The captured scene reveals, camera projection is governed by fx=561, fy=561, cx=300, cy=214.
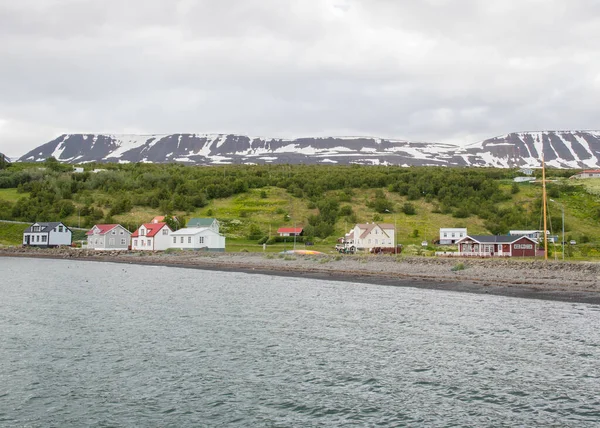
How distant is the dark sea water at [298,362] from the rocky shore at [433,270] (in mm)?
6147

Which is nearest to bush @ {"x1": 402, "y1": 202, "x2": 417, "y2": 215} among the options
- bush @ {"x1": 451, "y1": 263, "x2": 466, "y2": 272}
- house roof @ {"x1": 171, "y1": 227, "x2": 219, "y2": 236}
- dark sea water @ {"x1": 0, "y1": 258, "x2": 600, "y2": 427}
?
house roof @ {"x1": 171, "y1": 227, "x2": 219, "y2": 236}

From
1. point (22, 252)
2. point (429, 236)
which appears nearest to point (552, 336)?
point (429, 236)

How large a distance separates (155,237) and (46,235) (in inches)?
762

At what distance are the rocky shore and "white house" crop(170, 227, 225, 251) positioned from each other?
5815 mm

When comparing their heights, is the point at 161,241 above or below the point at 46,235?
below

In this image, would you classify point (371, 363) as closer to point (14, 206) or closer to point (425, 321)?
point (425, 321)

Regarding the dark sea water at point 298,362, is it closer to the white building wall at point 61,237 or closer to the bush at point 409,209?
the white building wall at point 61,237

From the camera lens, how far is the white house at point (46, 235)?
85.0 meters

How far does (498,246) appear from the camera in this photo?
2522 inches

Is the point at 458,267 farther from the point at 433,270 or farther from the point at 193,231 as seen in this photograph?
the point at 193,231

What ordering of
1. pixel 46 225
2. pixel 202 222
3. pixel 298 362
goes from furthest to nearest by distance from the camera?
pixel 46 225, pixel 202 222, pixel 298 362

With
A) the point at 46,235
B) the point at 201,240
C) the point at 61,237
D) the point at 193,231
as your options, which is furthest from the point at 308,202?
the point at 46,235

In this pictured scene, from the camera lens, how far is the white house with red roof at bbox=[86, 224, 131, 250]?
81000 mm

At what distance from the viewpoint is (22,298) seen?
30.6 m
